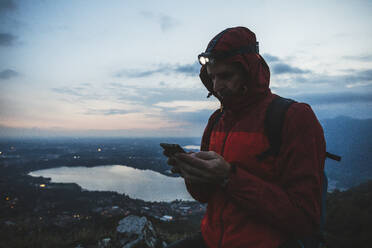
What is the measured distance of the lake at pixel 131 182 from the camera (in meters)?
45.0

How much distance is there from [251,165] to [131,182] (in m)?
62.2

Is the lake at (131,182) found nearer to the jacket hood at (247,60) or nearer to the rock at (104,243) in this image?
the rock at (104,243)

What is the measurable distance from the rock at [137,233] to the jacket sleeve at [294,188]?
4595mm

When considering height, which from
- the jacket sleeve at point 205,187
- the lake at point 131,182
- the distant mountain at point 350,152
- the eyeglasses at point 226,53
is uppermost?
the eyeglasses at point 226,53

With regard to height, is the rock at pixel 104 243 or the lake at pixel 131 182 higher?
the rock at pixel 104 243

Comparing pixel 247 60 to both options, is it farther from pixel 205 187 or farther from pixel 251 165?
pixel 205 187

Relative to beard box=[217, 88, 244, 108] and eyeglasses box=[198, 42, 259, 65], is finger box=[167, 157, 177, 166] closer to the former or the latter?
beard box=[217, 88, 244, 108]

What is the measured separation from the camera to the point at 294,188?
94 cm

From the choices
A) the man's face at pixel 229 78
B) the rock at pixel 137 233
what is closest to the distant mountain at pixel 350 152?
the rock at pixel 137 233

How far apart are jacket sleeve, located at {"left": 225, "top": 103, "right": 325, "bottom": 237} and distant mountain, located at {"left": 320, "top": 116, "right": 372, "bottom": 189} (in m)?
62.6

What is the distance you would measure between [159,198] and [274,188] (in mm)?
44424

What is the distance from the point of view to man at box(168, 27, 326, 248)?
93cm

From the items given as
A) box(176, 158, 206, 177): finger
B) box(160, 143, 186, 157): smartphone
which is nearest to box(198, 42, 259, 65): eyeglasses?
box(160, 143, 186, 157): smartphone

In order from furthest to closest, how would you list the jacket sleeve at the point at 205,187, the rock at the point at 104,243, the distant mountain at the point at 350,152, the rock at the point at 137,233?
the distant mountain at the point at 350,152 < the rock at the point at 104,243 < the rock at the point at 137,233 < the jacket sleeve at the point at 205,187
